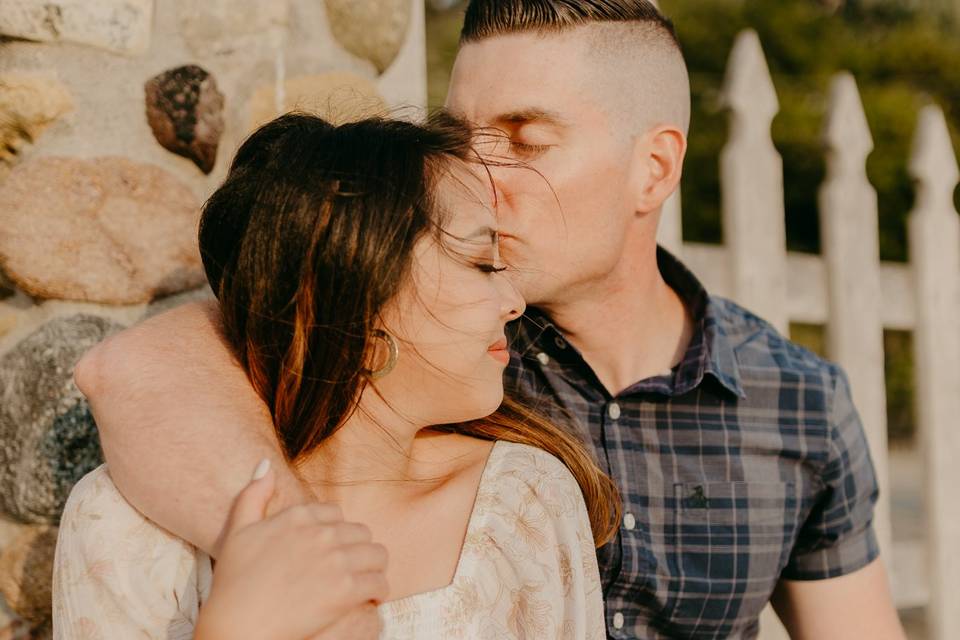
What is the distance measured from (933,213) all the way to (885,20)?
10594 millimetres

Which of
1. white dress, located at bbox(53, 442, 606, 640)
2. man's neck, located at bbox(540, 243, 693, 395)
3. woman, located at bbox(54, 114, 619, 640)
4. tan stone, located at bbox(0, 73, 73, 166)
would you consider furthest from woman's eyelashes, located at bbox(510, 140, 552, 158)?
tan stone, located at bbox(0, 73, 73, 166)

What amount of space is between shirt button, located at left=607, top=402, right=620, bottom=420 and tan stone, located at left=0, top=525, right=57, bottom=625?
1.01 metres

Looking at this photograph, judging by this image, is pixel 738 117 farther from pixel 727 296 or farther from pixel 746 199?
pixel 727 296

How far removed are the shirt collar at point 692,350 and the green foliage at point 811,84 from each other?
7.12m

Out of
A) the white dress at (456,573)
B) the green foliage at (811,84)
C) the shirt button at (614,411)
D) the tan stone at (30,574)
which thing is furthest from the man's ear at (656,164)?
the green foliage at (811,84)

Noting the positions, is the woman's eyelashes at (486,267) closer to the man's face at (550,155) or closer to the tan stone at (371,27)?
the man's face at (550,155)

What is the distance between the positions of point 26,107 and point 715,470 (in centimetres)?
139

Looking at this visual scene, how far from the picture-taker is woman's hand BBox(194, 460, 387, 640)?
1.23 metres

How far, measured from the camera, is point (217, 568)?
1275 millimetres

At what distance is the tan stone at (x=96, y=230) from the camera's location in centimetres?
175

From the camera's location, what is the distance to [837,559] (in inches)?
88.9

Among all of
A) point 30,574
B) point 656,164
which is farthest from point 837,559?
point 30,574

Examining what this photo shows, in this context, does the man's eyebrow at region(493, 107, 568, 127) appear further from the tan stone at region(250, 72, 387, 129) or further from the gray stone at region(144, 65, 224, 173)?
the gray stone at region(144, 65, 224, 173)

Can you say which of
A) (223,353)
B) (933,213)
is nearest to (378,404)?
(223,353)
